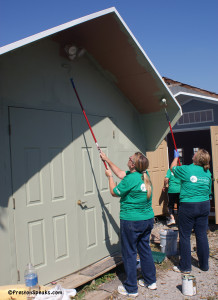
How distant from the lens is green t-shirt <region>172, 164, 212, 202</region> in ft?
15.3

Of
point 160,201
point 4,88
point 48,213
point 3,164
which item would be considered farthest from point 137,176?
point 160,201

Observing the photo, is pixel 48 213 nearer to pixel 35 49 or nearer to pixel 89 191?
pixel 89 191

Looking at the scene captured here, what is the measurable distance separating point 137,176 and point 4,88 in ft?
6.15

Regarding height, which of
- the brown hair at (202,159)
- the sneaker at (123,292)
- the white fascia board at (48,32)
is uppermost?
the white fascia board at (48,32)

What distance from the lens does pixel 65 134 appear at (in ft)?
14.3

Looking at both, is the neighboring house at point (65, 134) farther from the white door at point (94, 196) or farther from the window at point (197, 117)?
the window at point (197, 117)

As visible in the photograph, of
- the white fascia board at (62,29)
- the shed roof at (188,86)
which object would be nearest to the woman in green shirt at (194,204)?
the white fascia board at (62,29)

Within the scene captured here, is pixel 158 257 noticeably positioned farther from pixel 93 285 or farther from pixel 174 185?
pixel 174 185

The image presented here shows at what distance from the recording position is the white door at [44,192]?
12.1 feet

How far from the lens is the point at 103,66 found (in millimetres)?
4961

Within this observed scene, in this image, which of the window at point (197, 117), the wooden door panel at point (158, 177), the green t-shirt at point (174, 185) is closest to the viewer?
the green t-shirt at point (174, 185)

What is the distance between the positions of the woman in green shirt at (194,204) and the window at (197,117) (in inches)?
331

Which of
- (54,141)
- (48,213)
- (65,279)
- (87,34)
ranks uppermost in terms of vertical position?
(87,34)

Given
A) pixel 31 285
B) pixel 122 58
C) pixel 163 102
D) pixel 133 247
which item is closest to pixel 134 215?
pixel 133 247
